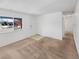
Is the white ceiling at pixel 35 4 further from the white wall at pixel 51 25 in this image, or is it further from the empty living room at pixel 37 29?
the white wall at pixel 51 25

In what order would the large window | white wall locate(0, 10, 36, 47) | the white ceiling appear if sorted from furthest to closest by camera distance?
white wall locate(0, 10, 36, 47) → the large window → the white ceiling

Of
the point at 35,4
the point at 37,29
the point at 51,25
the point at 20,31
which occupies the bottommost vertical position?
the point at 20,31

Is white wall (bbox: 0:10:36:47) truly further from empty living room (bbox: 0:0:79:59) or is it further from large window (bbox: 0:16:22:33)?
large window (bbox: 0:16:22:33)

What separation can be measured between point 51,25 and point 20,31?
104 inches

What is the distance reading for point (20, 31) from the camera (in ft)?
18.2

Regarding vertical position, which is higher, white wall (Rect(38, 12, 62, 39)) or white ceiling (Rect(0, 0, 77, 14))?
white ceiling (Rect(0, 0, 77, 14))

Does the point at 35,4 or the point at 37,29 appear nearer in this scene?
the point at 35,4

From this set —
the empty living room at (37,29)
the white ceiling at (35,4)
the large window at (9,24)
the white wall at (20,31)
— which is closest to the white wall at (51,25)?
the empty living room at (37,29)

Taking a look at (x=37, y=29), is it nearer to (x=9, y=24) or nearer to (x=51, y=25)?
(x=51, y=25)

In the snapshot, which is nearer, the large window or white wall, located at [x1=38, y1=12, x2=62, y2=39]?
the large window

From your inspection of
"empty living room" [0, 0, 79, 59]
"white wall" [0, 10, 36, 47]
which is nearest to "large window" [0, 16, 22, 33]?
"empty living room" [0, 0, 79, 59]

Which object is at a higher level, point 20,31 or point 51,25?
point 51,25

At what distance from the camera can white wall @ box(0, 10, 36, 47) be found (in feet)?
14.0

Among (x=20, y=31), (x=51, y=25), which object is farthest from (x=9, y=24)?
(x=51, y=25)
